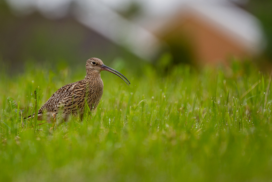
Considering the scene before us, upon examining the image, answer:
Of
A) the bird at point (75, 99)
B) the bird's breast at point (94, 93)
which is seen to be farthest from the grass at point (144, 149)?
the bird's breast at point (94, 93)

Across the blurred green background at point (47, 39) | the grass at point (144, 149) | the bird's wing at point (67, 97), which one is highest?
the blurred green background at point (47, 39)

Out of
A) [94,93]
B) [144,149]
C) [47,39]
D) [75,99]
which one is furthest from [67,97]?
[47,39]

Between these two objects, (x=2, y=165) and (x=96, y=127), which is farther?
(x=96, y=127)

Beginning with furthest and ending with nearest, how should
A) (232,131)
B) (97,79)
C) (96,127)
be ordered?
(97,79), (96,127), (232,131)

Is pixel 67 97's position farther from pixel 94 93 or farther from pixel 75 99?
pixel 94 93

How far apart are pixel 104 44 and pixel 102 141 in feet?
85.2

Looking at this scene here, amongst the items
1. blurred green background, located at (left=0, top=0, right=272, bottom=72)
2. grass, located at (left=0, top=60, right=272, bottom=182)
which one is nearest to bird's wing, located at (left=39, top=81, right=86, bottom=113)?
grass, located at (left=0, top=60, right=272, bottom=182)

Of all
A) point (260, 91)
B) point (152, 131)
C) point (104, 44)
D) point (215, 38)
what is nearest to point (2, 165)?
point (152, 131)

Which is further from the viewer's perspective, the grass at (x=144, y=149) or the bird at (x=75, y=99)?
the bird at (x=75, y=99)

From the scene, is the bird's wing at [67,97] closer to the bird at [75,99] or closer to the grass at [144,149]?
the bird at [75,99]

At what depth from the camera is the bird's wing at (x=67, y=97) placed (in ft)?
16.6

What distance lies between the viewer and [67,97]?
5.12 m

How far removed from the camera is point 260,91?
486 centimetres

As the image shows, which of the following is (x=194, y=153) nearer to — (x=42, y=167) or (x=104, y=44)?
(x=42, y=167)
